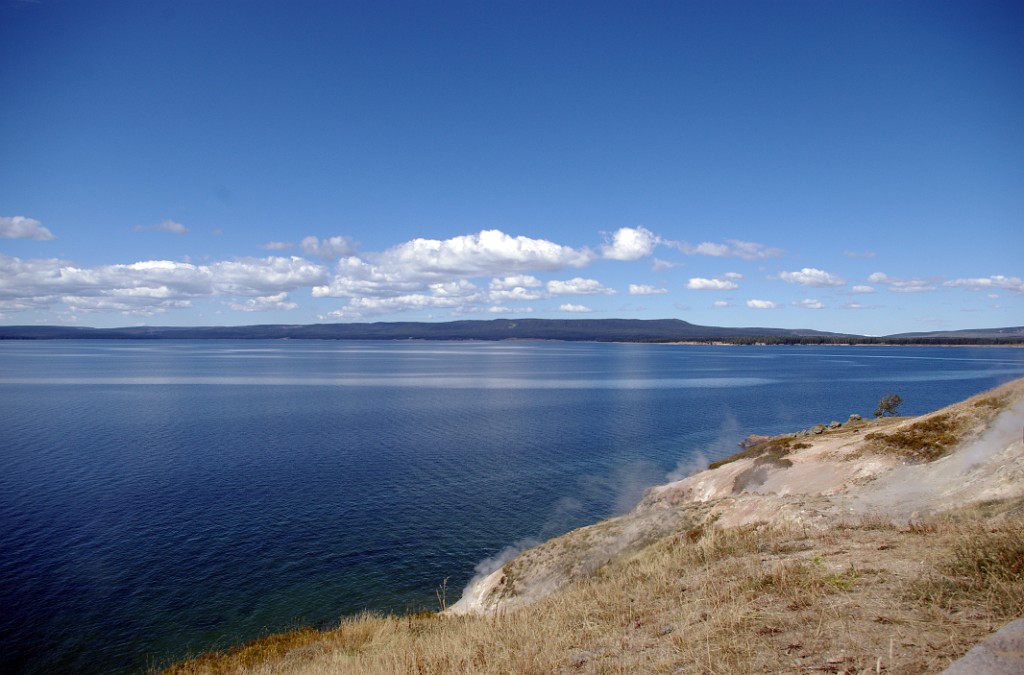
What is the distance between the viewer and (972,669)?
7027 mm

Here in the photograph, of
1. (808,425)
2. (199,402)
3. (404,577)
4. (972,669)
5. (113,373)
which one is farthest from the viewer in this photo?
(113,373)

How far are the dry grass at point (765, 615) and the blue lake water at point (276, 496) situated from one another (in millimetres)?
10211

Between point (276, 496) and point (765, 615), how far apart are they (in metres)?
36.0

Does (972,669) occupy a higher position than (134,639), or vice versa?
(972,669)

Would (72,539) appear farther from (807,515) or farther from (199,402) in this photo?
(199,402)

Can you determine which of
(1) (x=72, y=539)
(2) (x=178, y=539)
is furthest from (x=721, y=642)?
(1) (x=72, y=539)

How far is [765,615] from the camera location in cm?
1051

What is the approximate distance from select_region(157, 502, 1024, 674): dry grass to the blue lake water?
10.2 meters

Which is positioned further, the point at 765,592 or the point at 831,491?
the point at 831,491

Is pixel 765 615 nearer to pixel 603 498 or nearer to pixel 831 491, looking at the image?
pixel 831 491

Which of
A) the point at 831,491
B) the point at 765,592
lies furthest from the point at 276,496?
the point at 765,592

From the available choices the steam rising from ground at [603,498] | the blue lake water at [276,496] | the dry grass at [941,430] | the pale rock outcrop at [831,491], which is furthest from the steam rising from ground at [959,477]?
the blue lake water at [276,496]

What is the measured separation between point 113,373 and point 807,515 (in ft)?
521

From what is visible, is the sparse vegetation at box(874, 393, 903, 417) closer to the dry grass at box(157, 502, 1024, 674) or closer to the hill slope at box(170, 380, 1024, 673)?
the hill slope at box(170, 380, 1024, 673)
